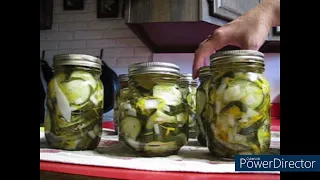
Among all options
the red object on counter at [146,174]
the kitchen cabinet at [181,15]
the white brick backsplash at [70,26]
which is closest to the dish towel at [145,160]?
the red object on counter at [146,174]

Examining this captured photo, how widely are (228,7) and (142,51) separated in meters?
0.45

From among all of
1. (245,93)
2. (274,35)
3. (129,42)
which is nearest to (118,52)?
(129,42)

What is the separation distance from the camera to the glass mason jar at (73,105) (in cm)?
39

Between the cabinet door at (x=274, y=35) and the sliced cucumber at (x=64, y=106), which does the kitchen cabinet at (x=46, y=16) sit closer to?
the cabinet door at (x=274, y=35)

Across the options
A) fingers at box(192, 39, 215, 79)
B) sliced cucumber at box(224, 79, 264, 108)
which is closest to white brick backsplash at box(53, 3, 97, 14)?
fingers at box(192, 39, 215, 79)

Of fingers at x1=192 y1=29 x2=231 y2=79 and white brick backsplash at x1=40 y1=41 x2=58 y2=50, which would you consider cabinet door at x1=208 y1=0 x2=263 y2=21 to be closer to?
fingers at x1=192 y1=29 x2=231 y2=79

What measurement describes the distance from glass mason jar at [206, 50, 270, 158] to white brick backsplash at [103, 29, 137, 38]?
1.08m

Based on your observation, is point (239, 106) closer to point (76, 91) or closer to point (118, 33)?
point (76, 91)

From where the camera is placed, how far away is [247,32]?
515mm

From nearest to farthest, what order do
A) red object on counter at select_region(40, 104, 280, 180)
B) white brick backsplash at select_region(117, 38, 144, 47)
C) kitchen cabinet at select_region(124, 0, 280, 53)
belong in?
red object on counter at select_region(40, 104, 280, 180) < kitchen cabinet at select_region(124, 0, 280, 53) < white brick backsplash at select_region(117, 38, 144, 47)

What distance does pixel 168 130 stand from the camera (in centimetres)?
36

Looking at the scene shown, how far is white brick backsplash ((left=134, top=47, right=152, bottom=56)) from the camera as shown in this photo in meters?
1.40
